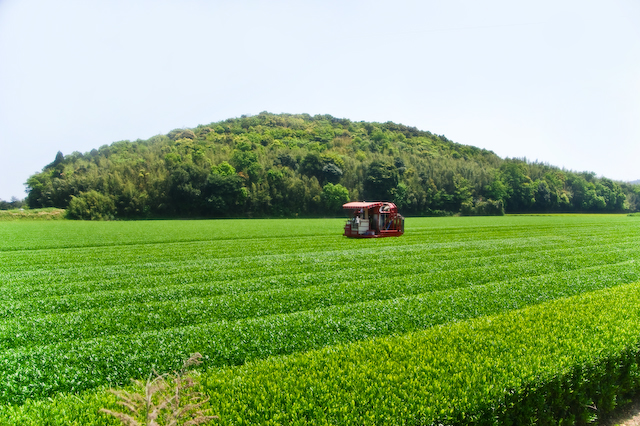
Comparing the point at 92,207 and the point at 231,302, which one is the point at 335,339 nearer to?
the point at 231,302

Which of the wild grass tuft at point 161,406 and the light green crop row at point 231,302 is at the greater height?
the wild grass tuft at point 161,406

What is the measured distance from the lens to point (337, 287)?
9438 mm

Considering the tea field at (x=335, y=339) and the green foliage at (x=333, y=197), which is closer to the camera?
the tea field at (x=335, y=339)

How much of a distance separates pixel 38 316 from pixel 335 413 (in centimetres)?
738

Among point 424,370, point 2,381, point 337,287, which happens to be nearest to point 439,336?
point 424,370

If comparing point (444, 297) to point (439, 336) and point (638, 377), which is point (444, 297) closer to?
point (439, 336)

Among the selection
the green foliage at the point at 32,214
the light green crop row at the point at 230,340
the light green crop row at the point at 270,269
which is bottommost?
the light green crop row at the point at 230,340

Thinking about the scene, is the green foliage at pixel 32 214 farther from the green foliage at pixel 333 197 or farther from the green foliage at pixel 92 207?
the green foliage at pixel 333 197

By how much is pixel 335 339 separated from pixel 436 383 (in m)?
2.56

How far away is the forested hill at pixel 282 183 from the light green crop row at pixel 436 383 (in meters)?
56.0

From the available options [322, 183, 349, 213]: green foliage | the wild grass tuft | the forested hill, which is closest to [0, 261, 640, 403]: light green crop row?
the wild grass tuft

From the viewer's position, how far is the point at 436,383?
3.89 meters

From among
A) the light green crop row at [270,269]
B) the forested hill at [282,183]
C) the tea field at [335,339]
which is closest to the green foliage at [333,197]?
the forested hill at [282,183]

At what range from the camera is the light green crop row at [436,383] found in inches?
139
